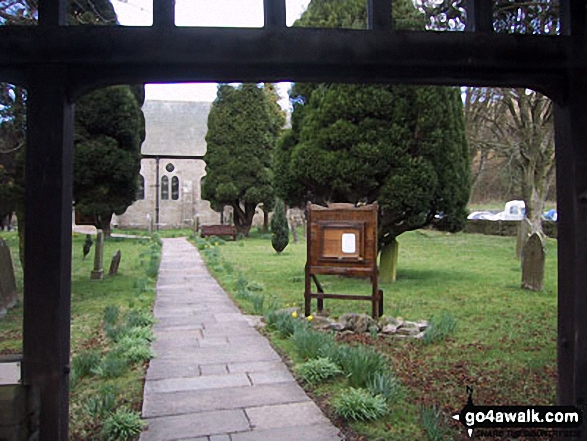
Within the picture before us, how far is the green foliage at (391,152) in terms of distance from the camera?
34.1 ft

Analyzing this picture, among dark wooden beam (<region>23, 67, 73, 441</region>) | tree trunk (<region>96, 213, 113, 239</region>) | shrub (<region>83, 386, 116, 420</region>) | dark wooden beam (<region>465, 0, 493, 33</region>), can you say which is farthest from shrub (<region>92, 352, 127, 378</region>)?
tree trunk (<region>96, 213, 113, 239</region>)

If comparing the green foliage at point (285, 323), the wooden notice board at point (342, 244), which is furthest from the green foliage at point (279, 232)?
the green foliage at point (285, 323)

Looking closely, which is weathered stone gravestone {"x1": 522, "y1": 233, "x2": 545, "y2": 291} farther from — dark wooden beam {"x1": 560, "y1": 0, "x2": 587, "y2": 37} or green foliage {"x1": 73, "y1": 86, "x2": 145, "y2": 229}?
green foliage {"x1": 73, "y1": 86, "x2": 145, "y2": 229}

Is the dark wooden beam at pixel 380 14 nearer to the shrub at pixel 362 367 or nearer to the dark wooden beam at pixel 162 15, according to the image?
the dark wooden beam at pixel 162 15

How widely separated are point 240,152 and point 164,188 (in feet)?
46.1

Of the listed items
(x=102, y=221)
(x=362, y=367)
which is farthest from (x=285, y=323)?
(x=102, y=221)

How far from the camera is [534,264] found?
10.2 meters

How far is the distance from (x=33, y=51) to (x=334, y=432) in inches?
112

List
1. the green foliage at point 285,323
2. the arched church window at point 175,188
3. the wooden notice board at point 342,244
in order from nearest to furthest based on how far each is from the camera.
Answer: the green foliage at point 285,323
the wooden notice board at point 342,244
the arched church window at point 175,188

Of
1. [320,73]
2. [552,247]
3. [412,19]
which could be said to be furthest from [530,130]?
[320,73]

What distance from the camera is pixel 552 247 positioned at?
2019cm

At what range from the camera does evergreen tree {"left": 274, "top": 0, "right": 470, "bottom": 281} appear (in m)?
10.4

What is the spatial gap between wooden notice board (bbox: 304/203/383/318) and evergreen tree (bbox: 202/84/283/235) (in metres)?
21.7

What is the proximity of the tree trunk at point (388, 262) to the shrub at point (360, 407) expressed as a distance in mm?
7458
